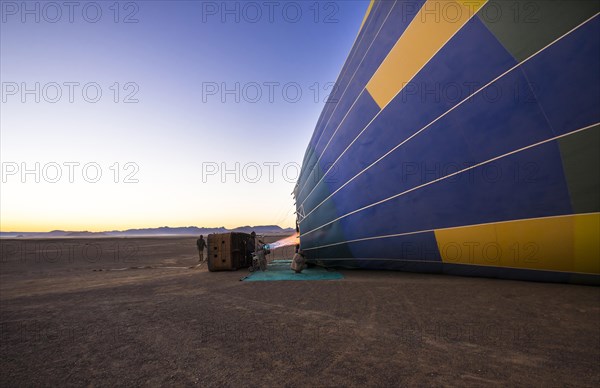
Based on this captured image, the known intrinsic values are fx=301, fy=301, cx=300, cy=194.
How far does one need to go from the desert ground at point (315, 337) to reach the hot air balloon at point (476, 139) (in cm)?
100

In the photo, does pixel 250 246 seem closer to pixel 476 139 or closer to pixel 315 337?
pixel 315 337

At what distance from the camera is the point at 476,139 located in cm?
561

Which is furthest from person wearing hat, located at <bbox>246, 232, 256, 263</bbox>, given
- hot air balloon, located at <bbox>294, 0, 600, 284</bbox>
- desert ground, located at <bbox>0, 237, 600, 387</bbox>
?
desert ground, located at <bbox>0, 237, 600, 387</bbox>

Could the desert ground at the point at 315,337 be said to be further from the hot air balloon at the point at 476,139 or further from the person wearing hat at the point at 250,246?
the person wearing hat at the point at 250,246

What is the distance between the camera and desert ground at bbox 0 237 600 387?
2752 mm

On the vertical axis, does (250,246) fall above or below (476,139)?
below

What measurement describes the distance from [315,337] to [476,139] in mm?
4570


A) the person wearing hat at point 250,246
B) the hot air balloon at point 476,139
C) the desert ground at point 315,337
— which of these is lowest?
the desert ground at point 315,337

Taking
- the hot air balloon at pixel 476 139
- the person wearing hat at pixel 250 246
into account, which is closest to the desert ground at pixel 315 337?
the hot air balloon at pixel 476 139

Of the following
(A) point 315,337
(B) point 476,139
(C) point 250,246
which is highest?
(B) point 476,139

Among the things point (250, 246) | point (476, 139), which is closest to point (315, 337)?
point (476, 139)

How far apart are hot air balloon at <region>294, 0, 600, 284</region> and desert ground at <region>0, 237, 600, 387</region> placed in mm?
995

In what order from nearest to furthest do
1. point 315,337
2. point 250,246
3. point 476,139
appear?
1. point 315,337
2. point 476,139
3. point 250,246

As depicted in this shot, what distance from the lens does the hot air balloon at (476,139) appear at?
15.0ft
